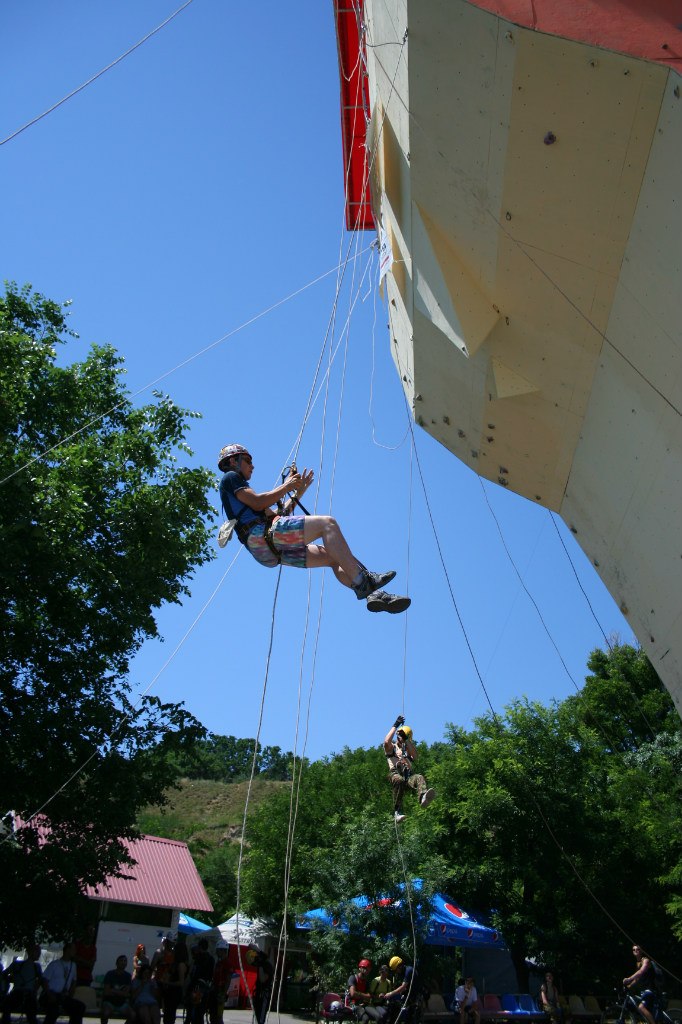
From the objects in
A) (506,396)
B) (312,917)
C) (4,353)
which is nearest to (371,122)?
(506,396)

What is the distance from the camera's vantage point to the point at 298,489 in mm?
7125

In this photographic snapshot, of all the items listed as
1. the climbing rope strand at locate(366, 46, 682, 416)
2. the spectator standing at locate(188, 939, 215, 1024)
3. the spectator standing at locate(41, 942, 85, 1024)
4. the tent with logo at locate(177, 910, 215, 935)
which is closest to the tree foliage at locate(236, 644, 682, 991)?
the tent with logo at locate(177, 910, 215, 935)

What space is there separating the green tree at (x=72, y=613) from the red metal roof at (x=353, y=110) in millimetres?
4930

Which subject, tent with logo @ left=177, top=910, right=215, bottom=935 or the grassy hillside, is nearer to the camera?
tent with logo @ left=177, top=910, right=215, bottom=935

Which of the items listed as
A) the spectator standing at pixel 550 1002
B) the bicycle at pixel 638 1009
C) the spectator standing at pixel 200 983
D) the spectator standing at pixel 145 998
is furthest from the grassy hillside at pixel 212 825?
the bicycle at pixel 638 1009

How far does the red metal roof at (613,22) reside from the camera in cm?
573

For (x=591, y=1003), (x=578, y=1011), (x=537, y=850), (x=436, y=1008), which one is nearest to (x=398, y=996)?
(x=436, y=1008)

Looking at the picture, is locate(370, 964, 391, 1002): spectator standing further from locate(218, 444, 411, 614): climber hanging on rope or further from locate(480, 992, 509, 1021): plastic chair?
locate(218, 444, 411, 614): climber hanging on rope

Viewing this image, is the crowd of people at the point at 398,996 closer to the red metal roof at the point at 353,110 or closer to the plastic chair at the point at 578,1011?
the plastic chair at the point at 578,1011

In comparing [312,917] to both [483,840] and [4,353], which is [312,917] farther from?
[4,353]

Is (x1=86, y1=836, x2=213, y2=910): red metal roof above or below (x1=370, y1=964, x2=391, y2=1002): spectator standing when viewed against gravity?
above

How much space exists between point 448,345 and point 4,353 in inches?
365

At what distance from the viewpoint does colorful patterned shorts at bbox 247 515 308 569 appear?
6.80 metres

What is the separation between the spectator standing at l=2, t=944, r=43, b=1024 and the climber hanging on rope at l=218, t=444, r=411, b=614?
7.22m
